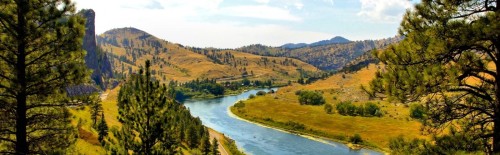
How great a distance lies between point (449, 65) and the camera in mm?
17297

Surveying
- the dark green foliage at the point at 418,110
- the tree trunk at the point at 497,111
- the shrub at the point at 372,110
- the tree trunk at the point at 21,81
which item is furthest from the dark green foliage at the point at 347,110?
the tree trunk at the point at 21,81

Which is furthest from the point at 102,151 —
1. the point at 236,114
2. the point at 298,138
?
the point at 236,114

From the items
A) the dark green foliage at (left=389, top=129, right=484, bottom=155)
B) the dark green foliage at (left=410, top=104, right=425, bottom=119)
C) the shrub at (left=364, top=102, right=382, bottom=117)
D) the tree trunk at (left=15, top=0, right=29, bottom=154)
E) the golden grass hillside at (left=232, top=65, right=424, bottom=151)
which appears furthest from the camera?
the shrub at (left=364, top=102, right=382, bottom=117)

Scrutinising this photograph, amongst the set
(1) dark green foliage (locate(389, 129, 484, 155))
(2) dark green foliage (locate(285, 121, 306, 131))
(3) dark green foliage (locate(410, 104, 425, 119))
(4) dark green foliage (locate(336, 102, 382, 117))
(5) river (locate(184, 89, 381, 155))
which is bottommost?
(5) river (locate(184, 89, 381, 155))

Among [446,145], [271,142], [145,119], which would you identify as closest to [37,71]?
[145,119]

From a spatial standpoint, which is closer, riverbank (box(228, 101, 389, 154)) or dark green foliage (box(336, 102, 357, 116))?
riverbank (box(228, 101, 389, 154))

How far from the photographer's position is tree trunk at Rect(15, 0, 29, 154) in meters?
18.4

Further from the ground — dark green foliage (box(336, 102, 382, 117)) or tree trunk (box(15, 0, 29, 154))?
tree trunk (box(15, 0, 29, 154))

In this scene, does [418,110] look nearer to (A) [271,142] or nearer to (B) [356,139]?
(A) [271,142]

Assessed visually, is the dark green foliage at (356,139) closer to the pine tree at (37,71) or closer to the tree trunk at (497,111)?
the tree trunk at (497,111)

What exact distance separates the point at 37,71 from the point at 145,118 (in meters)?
10.7

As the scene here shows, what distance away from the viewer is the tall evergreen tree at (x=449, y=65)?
16.2 meters

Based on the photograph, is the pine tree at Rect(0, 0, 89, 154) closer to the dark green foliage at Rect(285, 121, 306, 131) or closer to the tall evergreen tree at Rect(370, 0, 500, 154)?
the tall evergreen tree at Rect(370, 0, 500, 154)

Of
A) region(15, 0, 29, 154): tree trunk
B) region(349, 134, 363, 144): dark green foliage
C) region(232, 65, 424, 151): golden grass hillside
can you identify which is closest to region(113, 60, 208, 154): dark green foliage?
region(15, 0, 29, 154): tree trunk
